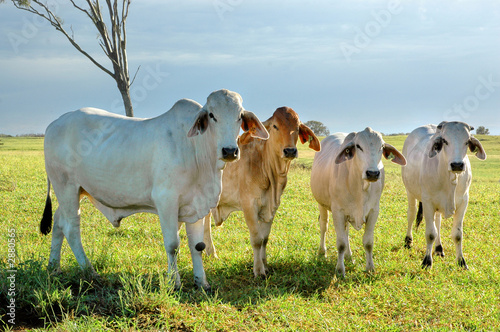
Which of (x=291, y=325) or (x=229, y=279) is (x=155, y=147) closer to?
(x=229, y=279)

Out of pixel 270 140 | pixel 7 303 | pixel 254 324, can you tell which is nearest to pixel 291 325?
pixel 254 324

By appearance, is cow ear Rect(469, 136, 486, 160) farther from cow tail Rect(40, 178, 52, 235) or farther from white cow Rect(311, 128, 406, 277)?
cow tail Rect(40, 178, 52, 235)

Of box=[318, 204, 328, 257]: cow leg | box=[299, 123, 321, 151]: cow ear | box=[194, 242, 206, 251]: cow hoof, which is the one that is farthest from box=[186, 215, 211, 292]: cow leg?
box=[318, 204, 328, 257]: cow leg

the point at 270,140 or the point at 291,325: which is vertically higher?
the point at 270,140

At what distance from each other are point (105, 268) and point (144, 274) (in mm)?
522

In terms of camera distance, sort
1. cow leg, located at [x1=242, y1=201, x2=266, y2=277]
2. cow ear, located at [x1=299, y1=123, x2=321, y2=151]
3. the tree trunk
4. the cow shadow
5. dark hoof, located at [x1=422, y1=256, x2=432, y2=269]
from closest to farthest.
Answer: the cow shadow
cow ear, located at [x1=299, y1=123, x2=321, y2=151]
cow leg, located at [x1=242, y1=201, x2=266, y2=277]
dark hoof, located at [x1=422, y1=256, x2=432, y2=269]
the tree trunk

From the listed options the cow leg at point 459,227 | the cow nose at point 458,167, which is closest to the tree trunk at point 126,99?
the cow leg at point 459,227

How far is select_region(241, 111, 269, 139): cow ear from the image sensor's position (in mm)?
5051

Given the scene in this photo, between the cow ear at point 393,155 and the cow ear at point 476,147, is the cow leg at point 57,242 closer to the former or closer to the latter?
the cow ear at point 393,155

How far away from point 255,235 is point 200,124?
1691 millimetres

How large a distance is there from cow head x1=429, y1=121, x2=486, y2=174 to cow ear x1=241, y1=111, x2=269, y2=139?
8.51 ft

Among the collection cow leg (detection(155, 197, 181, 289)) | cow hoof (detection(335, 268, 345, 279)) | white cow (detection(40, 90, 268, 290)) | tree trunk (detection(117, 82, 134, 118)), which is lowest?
cow hoof (detection(335, 268, 345, 279))

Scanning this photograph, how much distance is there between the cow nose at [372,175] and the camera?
17.9ft

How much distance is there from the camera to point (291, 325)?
179 inches
